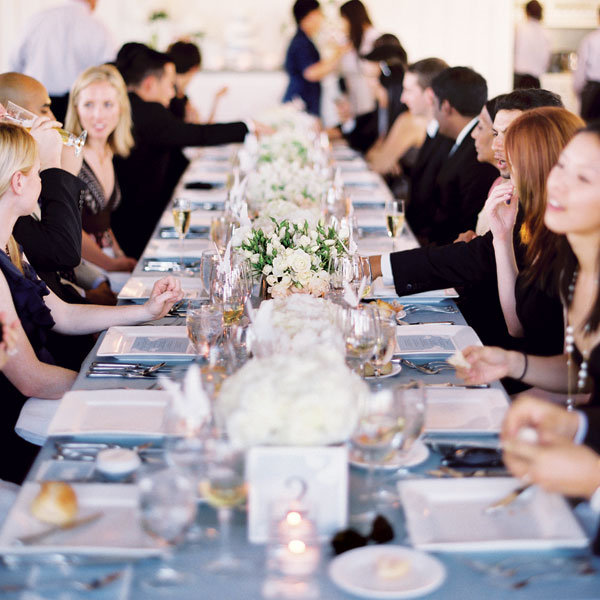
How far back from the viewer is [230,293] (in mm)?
2043

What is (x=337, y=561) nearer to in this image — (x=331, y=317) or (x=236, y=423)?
(x=236, y=423)

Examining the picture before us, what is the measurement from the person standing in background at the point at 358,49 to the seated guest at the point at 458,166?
10.8 feet

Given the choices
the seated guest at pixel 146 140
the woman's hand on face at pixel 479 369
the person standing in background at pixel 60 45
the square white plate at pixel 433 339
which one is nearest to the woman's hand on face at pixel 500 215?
the square white plate at pixel 433 339

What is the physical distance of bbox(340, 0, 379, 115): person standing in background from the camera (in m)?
7.35

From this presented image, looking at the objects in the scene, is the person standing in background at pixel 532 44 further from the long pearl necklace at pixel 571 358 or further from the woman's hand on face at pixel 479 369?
the woman's hand on face at pixel 479 369

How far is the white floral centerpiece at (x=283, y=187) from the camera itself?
310 cm

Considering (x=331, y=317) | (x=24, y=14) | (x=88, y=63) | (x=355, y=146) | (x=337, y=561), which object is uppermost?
(x=24, y=14)

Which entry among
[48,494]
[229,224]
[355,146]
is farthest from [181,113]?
[48,494]

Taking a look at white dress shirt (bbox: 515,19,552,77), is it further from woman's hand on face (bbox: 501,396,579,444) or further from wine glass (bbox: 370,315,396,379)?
woman's hand on face (bbox: 501,396,579,444)

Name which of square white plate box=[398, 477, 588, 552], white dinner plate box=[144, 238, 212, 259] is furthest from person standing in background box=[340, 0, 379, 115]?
square white plate box=[398, 477, 588, 552]

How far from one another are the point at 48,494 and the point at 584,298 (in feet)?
3.70

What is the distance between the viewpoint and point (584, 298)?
1769mm

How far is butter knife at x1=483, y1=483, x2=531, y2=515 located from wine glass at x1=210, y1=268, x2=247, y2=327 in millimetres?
913

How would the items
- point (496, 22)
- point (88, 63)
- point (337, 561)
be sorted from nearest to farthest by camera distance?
1. point (337, 561)
2. point (88, 63)
3. point (496, 22)
